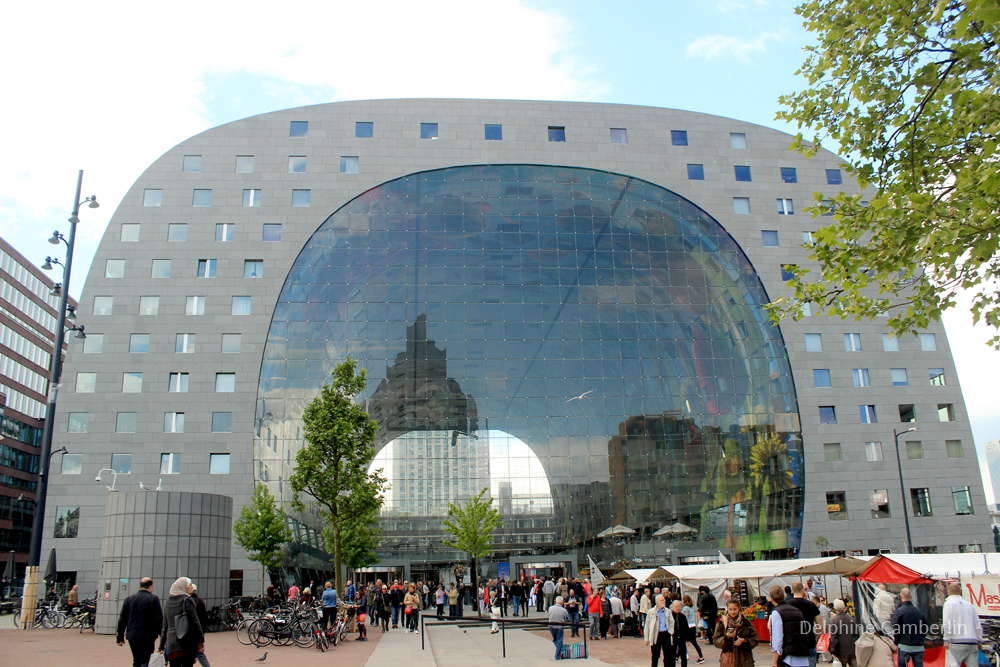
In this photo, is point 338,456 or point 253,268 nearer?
point 338,456

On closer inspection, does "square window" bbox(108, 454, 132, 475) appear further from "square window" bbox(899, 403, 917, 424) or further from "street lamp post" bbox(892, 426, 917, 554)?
"square window" bbox(899, 403, 917, 424)

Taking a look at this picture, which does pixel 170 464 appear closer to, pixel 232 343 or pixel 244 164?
pixel 232 343

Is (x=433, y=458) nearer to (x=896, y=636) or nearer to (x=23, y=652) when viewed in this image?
(x=23, y=652)

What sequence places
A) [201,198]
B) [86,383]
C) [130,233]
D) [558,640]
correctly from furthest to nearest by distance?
1. [201,198]
2. [130,233]
3. [86,383]
4. [558,640]

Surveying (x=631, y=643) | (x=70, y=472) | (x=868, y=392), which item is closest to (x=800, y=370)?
(x=868, y=392)

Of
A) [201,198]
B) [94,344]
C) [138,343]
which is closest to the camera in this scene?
[94,344]

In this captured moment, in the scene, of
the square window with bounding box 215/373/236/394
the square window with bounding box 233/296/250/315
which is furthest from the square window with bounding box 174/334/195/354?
the square window with bounding box 233/296/250/315

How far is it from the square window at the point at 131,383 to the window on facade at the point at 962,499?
1967 inches

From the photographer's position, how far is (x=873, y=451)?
45.8 m

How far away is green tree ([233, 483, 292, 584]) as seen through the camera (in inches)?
1473

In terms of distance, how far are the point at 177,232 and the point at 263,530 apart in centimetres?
1970

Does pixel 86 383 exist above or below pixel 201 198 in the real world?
below

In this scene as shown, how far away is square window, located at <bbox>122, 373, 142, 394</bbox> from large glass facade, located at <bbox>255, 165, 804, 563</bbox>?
6987mm

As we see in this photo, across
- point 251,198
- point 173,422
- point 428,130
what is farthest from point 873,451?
point 173,422
